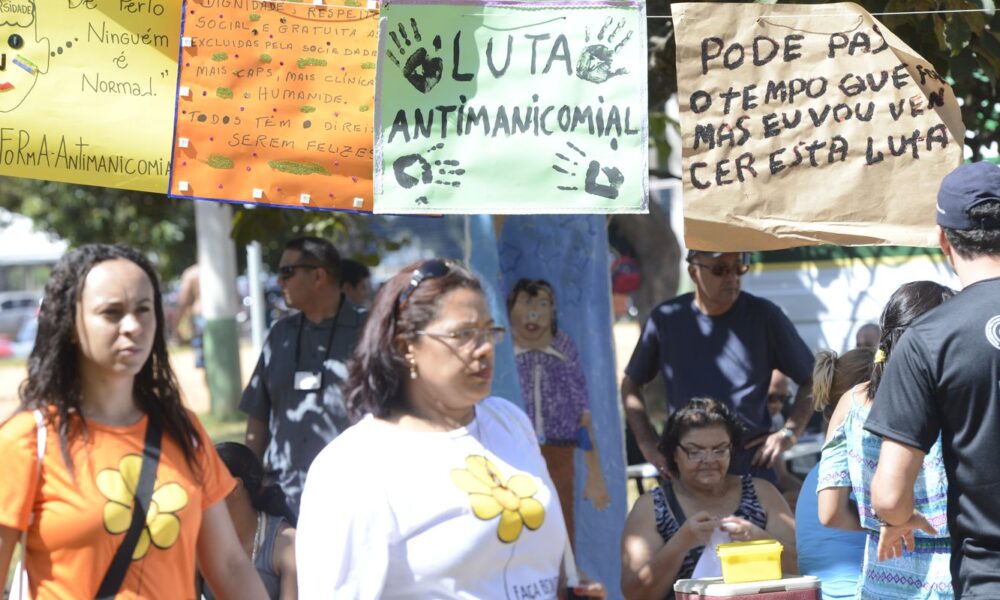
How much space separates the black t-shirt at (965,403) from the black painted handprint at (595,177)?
1476 millimetres

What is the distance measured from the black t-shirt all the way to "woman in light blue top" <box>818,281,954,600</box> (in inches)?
9.3

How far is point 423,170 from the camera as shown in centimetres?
419

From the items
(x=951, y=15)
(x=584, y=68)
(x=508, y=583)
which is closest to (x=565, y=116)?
(x=584, y=68)

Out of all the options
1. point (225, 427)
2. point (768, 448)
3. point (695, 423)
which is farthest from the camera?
point (225, 427)

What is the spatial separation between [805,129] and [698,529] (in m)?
1.34

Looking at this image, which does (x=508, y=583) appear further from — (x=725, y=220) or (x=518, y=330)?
(x=518, y=330)

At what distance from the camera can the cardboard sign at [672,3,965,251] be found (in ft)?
13.7

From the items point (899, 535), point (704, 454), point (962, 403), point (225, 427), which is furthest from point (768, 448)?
point (225, 427)

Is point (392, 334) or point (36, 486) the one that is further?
point (392, 334)

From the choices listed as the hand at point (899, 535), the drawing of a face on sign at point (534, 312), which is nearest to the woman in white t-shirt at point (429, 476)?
the hand at point (899, 535)

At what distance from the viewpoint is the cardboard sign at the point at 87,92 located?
421 centimetres

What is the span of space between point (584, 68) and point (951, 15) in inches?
50.3

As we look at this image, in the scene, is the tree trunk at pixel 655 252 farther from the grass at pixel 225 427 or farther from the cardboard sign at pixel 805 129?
the cardboard sign at pixel 805 129

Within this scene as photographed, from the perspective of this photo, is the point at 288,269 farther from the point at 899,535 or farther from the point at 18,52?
the point at 899,535
